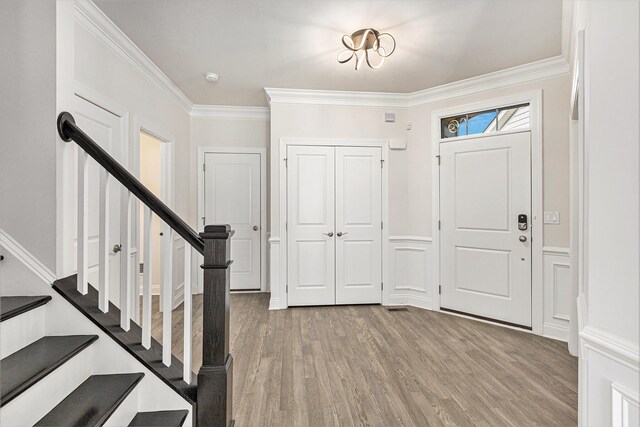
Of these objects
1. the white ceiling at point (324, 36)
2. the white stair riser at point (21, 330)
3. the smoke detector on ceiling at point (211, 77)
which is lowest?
the white stair riser at point (21, 330)

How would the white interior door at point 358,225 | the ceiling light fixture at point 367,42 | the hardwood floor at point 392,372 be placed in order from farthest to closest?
the white interior door at point 358,225 < the ceiling light fixture at point 367,42 < the hardwood floor at point 392,372

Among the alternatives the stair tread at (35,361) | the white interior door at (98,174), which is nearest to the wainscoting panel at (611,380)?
the stair tread at (35,361)

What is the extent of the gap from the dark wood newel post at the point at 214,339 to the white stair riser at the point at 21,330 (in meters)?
0.78

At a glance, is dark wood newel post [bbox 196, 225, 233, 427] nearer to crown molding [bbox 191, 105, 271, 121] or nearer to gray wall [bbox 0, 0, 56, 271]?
gray wall [bbox 0, 0, 56, 271]

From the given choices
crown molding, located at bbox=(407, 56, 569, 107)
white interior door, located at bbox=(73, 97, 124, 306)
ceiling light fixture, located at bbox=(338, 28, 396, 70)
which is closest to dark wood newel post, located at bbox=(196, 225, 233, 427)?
white interior door, located at bbox=(73, 97, 124, 306)

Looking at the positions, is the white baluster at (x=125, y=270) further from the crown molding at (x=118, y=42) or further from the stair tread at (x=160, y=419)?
the crown molding at (x=118, y=42)

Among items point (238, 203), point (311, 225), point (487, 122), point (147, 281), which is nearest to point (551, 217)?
point (487, 122)

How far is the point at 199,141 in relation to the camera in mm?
4480

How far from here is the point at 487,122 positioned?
3.47 meters

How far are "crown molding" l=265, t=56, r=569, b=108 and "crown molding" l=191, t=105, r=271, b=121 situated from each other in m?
0.59

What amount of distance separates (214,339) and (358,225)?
8.84ft

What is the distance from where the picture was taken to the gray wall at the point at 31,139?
159 centimetres

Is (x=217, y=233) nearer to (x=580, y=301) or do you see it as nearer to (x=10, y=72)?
(x=10, y=72)

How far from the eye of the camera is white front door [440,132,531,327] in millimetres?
3215
